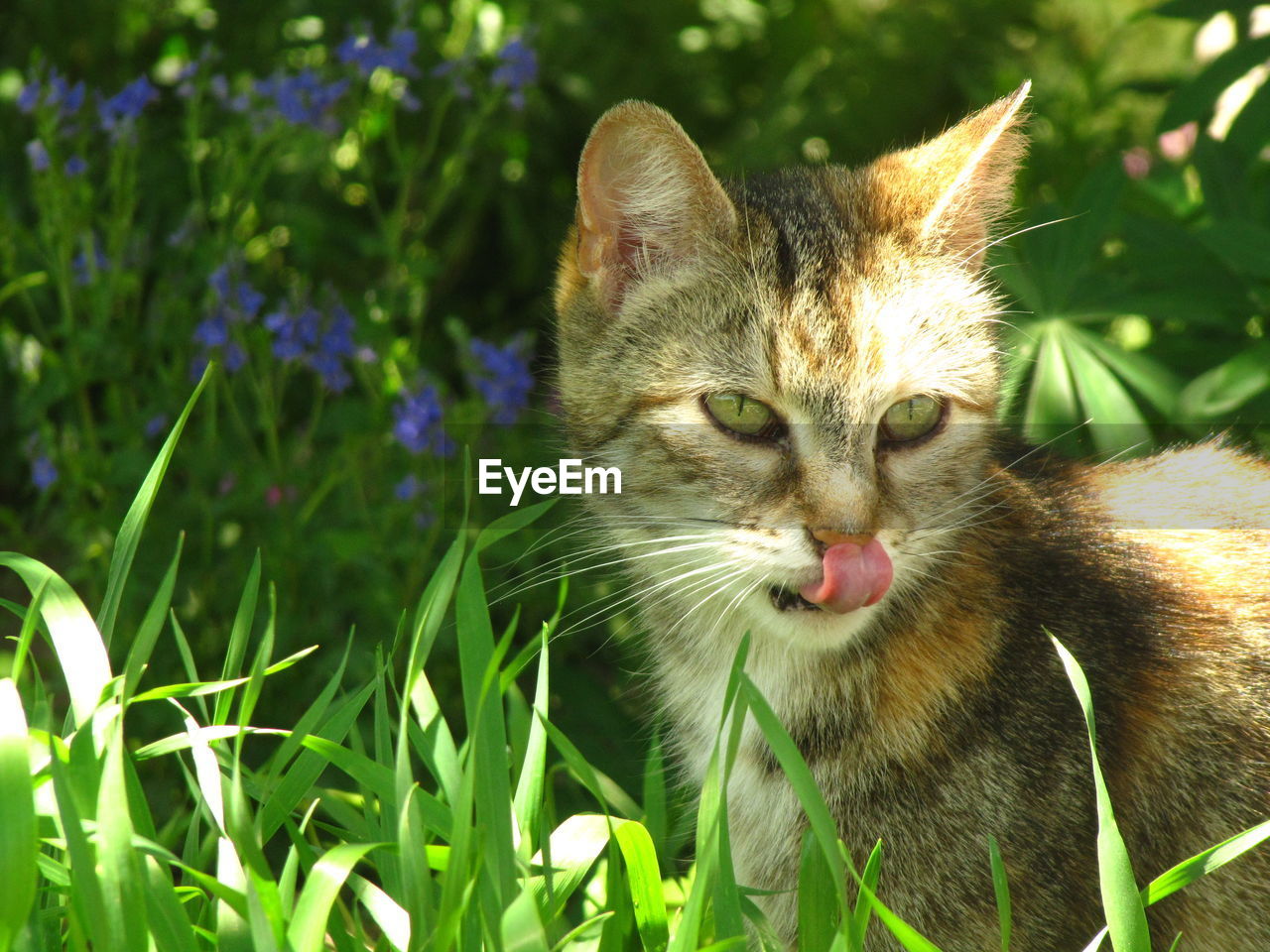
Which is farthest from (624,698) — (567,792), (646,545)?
(646,545)

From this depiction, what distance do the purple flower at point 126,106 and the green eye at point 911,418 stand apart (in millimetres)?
1664

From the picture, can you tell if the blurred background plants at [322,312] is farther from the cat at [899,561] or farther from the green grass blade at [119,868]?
the green grass blade at [119,868]

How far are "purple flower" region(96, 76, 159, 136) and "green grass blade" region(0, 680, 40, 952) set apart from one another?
154 cm

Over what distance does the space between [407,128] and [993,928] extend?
9.33 ft

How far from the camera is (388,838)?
157cm

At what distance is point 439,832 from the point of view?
1.52m

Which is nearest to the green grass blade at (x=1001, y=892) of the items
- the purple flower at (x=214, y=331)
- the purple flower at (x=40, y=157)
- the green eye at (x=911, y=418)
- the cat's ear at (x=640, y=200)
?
the green eye at (x=911, y=418)

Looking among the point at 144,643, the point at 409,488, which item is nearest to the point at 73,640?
the point at 144,643

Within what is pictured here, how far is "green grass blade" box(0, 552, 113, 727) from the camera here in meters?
1.55

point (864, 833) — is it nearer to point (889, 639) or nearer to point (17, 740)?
point (889, 639)

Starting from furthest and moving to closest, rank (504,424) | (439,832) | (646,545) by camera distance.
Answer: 1. (504,424)
2. (646,545)
3. (439,832)

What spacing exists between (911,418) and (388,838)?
0.88 m

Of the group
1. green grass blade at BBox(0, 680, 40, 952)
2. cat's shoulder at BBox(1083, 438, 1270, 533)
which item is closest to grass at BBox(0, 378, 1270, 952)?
green grass blade at BBox(0, 680, 40, 952)

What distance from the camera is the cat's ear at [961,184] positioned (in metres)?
1.73
